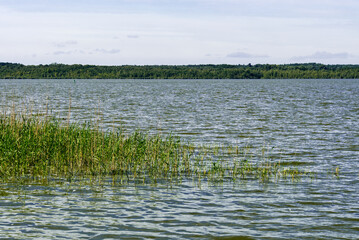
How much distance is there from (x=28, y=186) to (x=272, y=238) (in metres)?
6.61

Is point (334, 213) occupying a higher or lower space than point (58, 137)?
lower

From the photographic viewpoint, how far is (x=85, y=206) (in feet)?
34.9

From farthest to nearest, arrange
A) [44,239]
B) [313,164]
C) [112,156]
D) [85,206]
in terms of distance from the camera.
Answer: [313,164] → [112,156] → [85,206] → [44,239]

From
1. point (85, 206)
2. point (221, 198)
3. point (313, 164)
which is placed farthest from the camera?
point (313, 164)

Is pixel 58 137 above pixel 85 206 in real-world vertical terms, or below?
above

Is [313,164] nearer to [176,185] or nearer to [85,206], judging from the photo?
[176,185]

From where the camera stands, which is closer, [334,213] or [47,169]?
[334,213]

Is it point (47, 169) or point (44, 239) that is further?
point (47, 169)

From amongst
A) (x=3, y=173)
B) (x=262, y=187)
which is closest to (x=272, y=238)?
(x=262, y=187)

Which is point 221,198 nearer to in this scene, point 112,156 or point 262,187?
point 262,187

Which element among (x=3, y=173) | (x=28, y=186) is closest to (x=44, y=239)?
(x=28, y=186)

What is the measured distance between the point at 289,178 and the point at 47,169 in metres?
7.20

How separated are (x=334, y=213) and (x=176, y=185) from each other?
4246 millimetres

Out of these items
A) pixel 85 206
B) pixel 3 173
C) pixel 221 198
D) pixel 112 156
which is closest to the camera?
pixel 85 206
